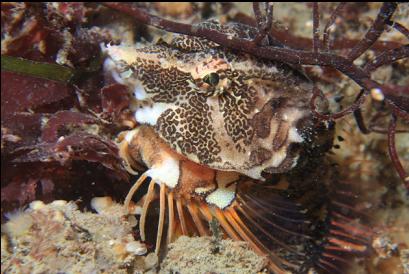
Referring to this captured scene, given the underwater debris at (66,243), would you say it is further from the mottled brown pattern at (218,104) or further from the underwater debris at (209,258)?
the mottled brown pattern at (218,104)

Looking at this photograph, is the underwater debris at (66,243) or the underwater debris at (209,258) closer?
the underwater debris at (66,243)

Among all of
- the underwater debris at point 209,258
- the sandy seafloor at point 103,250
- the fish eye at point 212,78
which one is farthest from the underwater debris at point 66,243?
the fish eye at point 212,78

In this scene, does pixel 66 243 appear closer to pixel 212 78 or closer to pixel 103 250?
pixel 103 250

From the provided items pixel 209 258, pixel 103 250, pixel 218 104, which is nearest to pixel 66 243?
pixel 103 250

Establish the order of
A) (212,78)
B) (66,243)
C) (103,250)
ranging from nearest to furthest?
(66,243), (103,250), (212,78)

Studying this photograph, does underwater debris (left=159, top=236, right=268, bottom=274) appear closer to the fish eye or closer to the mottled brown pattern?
the mottled brown pattern

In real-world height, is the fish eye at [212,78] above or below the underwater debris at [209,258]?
above

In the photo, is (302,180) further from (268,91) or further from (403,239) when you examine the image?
(403,239)

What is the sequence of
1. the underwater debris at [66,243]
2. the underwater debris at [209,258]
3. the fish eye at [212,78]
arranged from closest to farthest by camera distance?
the underwater debris at [66,243], the underwater debris at [209,258], the fish eye at [212,78]
